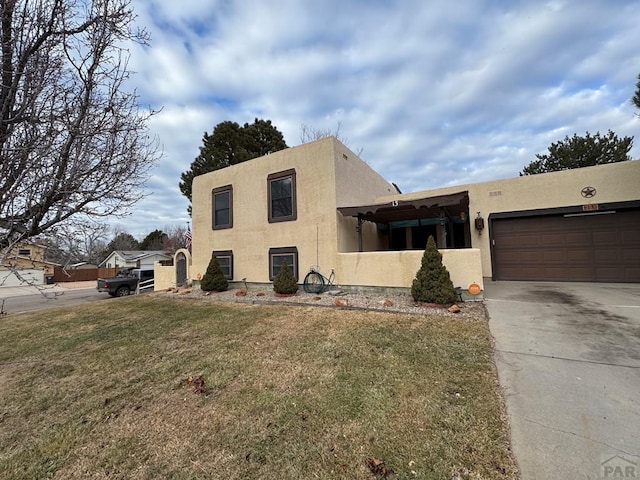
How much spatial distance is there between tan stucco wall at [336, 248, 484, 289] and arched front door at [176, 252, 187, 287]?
8.65 meters

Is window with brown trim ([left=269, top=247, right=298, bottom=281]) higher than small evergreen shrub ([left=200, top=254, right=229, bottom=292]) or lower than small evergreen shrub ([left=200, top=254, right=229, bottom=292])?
higher

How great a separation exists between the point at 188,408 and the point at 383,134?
15.8 m

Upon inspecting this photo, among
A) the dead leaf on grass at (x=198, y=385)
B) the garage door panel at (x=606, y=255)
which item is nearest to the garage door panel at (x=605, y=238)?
the garage door panel at (x=606, y=255)

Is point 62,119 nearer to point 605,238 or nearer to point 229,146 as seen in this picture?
point 605,238

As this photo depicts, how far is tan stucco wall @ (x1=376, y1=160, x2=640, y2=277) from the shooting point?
865cm

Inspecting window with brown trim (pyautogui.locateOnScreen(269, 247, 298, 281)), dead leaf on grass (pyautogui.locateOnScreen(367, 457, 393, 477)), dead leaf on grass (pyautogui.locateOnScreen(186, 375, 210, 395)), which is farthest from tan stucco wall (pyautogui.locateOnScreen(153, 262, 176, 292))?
dead leaf on grass (pyautogui.locateOnScreen(367, 457, 393, 477))

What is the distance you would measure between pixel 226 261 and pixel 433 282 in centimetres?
833

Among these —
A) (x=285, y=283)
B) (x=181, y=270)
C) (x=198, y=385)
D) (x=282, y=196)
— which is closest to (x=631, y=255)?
(x=285, y=283)

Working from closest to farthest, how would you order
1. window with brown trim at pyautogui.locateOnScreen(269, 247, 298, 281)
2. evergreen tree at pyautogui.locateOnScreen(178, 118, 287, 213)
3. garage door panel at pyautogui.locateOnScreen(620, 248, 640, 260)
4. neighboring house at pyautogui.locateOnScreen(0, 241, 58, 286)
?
neighboring house at pyautogui.locateOnScreen(0, 241, 58, 286) → garage door panel at pyautogui.locateOnScreen(620, 248, 640, 260) → window with brown trim at pyautogui.locateOnScreen(269, 247, 298, 281) → evergreen tree at pyautogui.locateOnScreen(178, 118, 287, 213)

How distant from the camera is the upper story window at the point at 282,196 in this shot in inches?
392

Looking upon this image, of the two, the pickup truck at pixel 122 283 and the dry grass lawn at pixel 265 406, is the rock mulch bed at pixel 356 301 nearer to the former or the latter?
the dry grass lawn at pixel 265 406

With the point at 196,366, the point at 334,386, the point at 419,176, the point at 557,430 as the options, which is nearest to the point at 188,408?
the point at 196,366

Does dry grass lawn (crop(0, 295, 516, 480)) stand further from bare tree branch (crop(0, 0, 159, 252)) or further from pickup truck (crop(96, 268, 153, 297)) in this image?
pickup truck (crop(96, 268, 153, 297))

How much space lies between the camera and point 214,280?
10539 millimetres
